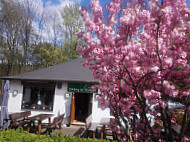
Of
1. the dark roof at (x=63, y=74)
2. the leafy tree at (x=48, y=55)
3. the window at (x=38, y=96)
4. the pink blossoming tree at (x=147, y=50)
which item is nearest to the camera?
the pink blossoming tree at (x=147, y=50)

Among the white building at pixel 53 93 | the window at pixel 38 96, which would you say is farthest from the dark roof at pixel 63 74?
the window at pixel 38 96

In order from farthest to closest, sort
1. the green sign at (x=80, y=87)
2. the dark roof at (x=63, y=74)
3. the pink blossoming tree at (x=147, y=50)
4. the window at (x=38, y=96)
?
1. the window at (x=38, y=96)
2. the dark roof at (x=63, y=74)
3. the green sign at (x=80, y=87)
4. the pink blossoming tree at (x=147, y=50)

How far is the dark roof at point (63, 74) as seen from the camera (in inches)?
386

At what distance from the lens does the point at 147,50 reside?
8.27 feet

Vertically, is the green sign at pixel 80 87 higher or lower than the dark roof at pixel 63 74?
lower

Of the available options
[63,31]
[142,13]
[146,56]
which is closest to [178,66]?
[146,56]

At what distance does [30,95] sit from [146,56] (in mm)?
9590

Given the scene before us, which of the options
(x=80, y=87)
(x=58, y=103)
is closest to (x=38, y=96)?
(x=58, y=103)

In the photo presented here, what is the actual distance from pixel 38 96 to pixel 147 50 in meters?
9.39

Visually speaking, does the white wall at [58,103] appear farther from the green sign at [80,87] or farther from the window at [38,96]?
the green sign at [80,87]

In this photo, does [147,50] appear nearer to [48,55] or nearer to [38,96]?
[38,96]

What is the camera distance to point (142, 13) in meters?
2.31

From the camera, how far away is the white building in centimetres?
973

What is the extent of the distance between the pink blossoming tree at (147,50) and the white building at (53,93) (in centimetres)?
689
